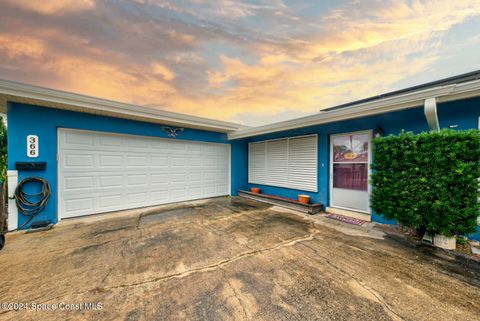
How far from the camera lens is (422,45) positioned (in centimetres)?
464

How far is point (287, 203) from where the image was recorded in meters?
5.53

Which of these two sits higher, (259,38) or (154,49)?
(259,38)

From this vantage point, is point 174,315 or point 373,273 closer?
point 174,315

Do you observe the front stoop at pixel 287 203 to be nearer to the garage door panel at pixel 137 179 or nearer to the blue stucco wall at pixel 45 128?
the garage door panel at pixel 137 179

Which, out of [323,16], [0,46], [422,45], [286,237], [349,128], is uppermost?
[323,16]

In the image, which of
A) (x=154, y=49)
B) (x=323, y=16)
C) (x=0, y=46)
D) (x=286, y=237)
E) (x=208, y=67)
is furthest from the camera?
(x=208, y=67)

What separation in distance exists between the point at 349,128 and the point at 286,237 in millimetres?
3454

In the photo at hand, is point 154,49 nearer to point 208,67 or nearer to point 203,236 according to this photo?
point 208,67

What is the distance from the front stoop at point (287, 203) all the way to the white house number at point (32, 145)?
6102mm

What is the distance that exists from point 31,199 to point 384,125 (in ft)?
27.5

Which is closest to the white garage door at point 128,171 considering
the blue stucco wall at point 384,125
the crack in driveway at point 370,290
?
the blue stucco wall at point 384,125

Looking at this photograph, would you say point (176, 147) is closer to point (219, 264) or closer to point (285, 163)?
point (285, 163)

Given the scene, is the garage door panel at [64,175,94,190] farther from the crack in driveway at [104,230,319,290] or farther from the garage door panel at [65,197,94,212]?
the crack in driveway at [104,230,319,290]

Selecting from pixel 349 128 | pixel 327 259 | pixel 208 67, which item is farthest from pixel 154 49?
pixel 327 259
